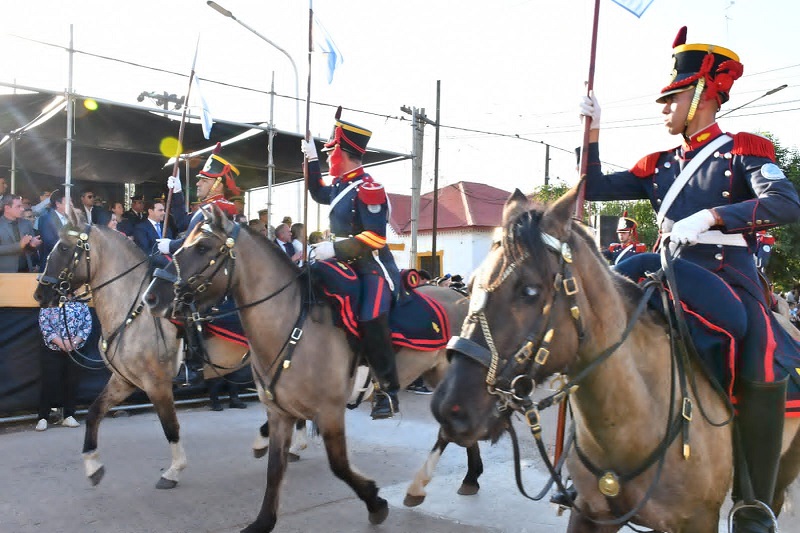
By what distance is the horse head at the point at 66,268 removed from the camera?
6.10 m

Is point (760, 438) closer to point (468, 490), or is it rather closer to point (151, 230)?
point (468, 490)

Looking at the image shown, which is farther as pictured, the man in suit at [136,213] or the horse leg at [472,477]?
the man in suit at [136,213]

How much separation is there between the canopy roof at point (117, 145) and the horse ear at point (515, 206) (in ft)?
30.2

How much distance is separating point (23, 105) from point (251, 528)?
10.1m

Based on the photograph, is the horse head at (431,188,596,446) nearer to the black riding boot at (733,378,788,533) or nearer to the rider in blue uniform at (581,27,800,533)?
the rider in blue uniform at (581,27,800,533)

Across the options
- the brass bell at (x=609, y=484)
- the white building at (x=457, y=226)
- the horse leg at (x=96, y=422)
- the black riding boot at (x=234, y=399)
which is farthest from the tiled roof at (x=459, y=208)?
the brass bell at (x=609, y=484)

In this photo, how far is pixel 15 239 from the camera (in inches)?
340

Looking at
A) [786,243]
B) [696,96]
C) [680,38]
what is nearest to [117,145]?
[680,38]

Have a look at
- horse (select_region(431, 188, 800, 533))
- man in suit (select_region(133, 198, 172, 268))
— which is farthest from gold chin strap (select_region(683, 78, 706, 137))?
man in suit (select_region(133, 198, 172, 268))

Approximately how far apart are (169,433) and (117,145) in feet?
29.9

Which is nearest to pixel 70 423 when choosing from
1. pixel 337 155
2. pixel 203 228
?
pixel 203 228

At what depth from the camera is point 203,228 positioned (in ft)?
15.3

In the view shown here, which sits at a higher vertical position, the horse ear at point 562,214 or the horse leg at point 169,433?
the horse ear at point 562,214

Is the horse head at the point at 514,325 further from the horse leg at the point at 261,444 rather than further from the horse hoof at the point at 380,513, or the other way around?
the horse leg at the point at 261,444
